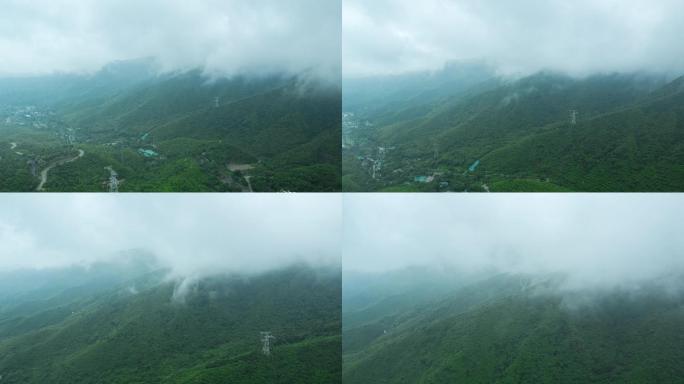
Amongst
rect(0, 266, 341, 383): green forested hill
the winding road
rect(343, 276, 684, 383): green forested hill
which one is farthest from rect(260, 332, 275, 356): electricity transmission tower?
the winding road

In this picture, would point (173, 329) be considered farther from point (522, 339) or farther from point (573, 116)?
point (573, 116)

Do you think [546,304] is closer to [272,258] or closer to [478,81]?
[478,81]

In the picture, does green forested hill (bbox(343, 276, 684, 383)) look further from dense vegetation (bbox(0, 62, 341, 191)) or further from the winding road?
the winding road

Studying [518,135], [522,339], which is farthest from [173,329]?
[518,135]

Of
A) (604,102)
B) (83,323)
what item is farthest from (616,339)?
(83,323)

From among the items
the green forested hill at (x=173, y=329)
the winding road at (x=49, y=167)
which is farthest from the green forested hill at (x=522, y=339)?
the winding road at (x=49, y=167)

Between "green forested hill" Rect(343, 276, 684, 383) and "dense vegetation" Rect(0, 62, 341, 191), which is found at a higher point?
"dense vegetation" Rect(0, 62, 341, 191)
